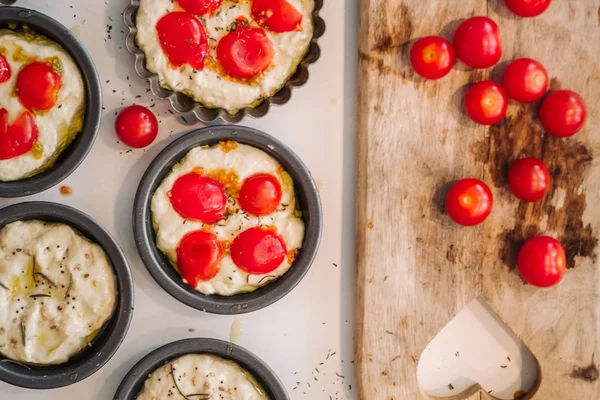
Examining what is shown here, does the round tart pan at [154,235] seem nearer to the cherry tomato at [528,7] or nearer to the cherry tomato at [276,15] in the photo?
the cherry tomato at [276,15]

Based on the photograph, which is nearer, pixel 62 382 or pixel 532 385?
pixel 62 382

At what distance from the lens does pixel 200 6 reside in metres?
2.87

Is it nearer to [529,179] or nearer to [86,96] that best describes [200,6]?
[86,96]

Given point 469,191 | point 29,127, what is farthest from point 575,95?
point 29,127

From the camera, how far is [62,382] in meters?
2.97

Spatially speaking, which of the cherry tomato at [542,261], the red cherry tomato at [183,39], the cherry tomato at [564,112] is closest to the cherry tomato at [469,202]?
the cherry tomato at [542,261]

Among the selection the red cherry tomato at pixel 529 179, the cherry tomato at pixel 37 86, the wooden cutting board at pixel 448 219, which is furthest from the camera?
the wooden cutting board at pixel 448 219

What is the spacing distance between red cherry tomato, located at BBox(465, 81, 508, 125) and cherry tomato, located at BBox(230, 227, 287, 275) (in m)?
1.16

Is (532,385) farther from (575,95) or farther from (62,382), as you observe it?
(62,382)

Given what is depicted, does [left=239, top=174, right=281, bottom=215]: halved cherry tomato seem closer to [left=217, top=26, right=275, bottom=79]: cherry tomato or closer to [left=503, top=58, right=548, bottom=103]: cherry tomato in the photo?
[left=217, top=26, right=275, bottom=79]: cherry tomato

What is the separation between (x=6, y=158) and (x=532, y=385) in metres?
2.92

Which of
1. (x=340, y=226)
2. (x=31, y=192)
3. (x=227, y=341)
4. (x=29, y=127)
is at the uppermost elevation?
(x=29, y=127)

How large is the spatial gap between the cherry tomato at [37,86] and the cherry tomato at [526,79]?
221 cm

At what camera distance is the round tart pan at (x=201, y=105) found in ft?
9.62
